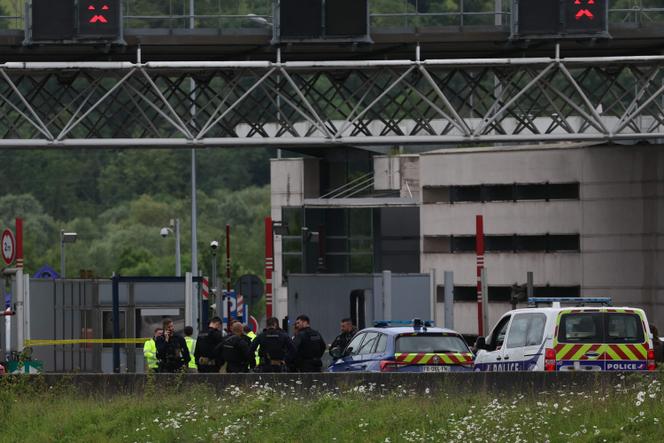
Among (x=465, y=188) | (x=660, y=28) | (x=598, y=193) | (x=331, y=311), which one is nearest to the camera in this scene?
(x=331, y=311)

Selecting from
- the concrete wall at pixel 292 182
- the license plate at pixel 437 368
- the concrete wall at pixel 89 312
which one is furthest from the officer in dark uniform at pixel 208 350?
the concrete wall at pixel 292 182

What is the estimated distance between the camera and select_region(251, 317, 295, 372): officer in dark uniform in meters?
27.8

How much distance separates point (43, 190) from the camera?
584 ft

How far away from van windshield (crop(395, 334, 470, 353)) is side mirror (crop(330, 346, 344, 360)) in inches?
88.2

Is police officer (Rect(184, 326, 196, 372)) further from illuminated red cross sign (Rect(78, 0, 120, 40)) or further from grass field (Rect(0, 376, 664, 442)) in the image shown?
illuminated red cross sign (Rect(78, 0, 120, 40))

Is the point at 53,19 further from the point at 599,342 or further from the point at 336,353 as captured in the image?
the point at 599,342

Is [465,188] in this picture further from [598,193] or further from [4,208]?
[4,208]

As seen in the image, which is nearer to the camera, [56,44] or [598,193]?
[56,44]

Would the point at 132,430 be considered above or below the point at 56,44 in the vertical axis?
below

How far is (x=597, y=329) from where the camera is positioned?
25750mm

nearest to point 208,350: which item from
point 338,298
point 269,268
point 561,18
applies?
point 269,268

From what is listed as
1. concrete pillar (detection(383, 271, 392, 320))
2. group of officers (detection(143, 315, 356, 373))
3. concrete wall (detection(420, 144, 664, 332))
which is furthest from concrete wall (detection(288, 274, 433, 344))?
concrete wall (detection(420, 144, 664, 332))

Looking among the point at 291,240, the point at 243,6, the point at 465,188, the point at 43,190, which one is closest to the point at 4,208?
the point at 43,190

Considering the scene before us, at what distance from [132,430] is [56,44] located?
62.1 ft
